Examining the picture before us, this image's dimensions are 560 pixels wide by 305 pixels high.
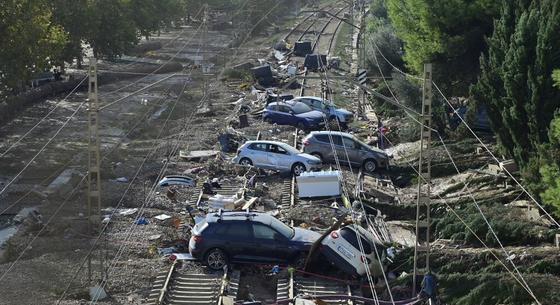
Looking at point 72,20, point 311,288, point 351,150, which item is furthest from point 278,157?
point 72,20

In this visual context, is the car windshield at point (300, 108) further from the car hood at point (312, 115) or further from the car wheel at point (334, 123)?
the car wheel at point (334, 123)

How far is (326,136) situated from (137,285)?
15111 millimetres

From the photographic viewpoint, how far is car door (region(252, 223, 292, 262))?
69.3 ft

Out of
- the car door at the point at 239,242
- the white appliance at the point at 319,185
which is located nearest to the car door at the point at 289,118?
the white appliance at the point at 319,185

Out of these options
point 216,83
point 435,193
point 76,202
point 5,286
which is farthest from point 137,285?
point 216,83

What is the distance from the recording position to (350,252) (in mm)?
20906

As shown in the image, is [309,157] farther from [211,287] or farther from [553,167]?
[211,287]

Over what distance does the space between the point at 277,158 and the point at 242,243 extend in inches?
449

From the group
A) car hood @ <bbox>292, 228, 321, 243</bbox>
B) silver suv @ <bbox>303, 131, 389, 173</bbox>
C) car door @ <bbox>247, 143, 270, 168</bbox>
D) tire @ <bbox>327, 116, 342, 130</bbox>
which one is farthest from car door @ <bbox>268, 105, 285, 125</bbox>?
car hood @ <bbox>292, 228, 321, 243</bbox>

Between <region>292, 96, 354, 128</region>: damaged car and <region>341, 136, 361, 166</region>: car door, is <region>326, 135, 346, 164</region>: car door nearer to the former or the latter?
<region>341, 136, 361, 166</region>: car door

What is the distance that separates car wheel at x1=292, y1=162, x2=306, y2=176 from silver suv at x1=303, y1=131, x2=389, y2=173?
2.16 m

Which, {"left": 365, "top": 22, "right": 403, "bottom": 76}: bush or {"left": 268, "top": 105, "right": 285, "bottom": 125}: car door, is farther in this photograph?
{"left": 365, "top": 22, "right": 403, "bottom": 76}: bush

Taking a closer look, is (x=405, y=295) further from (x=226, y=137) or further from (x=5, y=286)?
(x=226, y=137)

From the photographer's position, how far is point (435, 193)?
1230 inches
